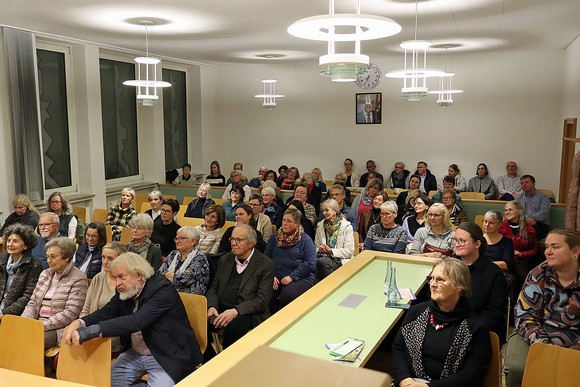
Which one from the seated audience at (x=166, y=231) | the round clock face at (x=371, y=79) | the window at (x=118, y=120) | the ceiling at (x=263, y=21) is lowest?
the seated audience at (x=166, y=231)

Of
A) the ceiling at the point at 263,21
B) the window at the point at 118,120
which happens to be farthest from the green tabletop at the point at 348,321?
the window at the point at 118,120

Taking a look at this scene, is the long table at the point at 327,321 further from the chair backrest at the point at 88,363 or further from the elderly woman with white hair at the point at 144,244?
the elderly woman with white hair at the point at 144,244

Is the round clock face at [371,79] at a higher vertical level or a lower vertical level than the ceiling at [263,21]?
lower

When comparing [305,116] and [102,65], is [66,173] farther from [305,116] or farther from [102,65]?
[305,116]

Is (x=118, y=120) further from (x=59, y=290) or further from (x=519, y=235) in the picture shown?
(x=519, y=235)

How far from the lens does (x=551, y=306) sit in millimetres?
3018

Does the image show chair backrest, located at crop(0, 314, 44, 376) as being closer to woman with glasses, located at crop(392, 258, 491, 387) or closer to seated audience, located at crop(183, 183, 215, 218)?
woman with glasses, located at crop(392, 258, 491, 387)

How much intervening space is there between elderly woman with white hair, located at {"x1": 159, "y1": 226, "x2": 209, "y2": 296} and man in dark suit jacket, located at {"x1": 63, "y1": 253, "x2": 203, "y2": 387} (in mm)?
767

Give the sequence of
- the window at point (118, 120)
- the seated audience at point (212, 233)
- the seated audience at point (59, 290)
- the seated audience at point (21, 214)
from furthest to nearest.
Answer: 1. the window at point (118, 120)
2. the seated audience at point (21, 214)
3. the seated audience at point (212, 233)
4. the seated audience at point (59, 290)

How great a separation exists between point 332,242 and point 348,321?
7.92ft

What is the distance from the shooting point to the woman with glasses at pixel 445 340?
2572 mm

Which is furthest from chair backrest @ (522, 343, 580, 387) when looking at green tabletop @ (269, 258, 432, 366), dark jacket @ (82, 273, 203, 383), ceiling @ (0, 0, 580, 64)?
ceiling @ (0, 0, 580, 64)

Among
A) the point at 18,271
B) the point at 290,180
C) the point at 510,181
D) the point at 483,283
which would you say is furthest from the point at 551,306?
the point at 510,181

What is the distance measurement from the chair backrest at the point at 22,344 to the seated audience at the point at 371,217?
3.76 m
